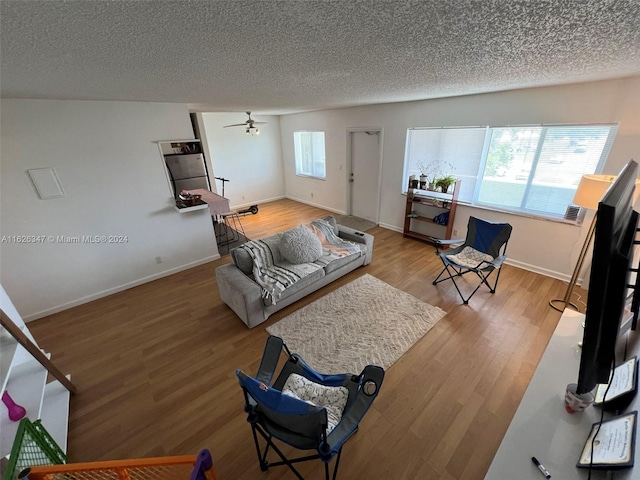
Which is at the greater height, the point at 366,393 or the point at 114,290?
the point at 366,393

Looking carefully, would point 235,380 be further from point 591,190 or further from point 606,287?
point 591,190

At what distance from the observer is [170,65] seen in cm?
150

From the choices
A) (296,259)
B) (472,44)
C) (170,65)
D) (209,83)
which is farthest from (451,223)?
(170,65)

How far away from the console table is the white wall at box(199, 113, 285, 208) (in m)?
6.56

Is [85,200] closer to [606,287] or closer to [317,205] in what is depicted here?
[606,287]

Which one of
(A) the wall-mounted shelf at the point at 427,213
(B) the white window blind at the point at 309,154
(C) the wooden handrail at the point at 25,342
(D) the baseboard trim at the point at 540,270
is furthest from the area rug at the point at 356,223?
(C) the wooden handrail at the point at 25,342

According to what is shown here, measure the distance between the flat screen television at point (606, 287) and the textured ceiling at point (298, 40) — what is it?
2.54 ft

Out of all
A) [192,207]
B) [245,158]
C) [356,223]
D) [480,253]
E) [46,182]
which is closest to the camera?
[46,182]

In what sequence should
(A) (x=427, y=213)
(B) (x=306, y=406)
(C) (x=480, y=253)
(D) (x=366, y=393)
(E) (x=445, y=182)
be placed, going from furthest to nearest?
(A) (x=427, y=213) < (E) (x=445, y=182) < (C) (x=480, y=253) < (D) (x=366, y=393) < (B) (x=306, y=406)

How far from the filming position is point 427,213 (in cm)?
450

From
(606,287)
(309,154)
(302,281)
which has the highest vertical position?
(606,287)

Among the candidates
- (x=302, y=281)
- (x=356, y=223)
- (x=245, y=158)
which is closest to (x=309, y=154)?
(x=245, y=158)

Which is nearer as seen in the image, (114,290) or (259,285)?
(259,285)

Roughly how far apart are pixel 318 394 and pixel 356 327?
1.14m
